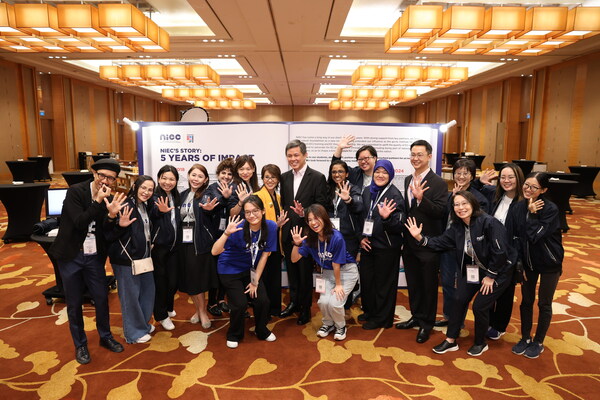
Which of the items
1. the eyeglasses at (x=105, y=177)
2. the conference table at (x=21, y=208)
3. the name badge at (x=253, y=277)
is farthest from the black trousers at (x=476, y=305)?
the conference table at (x=21, y=208)

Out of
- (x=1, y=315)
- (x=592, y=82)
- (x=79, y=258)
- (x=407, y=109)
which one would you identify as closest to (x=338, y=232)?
(x=79, y=258)

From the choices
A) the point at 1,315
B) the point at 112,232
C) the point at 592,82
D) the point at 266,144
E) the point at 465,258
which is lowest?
the point at 1,315

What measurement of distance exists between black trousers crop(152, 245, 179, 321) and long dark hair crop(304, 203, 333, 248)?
3.99ft

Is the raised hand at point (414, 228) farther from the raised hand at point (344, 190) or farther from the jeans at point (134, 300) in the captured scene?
the jeans at point (134, 300)

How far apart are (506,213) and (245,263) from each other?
219 centimetres

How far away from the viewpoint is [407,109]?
26094 mm

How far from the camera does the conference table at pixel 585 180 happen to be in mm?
10828

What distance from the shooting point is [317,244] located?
321 centimetres

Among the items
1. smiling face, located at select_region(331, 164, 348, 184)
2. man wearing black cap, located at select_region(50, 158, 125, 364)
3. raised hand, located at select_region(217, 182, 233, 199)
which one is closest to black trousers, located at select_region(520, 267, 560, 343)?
smiling face, located at select_region(331, 164, 348, 184)

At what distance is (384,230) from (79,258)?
7.94 feet

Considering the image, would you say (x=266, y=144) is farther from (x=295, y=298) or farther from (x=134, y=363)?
(x=134, y=363)

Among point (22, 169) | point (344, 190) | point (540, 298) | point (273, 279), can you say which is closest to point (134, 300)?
point (273, 279)

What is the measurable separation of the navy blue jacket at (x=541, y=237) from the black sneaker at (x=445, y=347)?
0.86 metres

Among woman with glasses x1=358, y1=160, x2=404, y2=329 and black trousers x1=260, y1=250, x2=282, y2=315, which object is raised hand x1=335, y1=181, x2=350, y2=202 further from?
black trousers x1=260, y1=250, x2=282, y2=315
